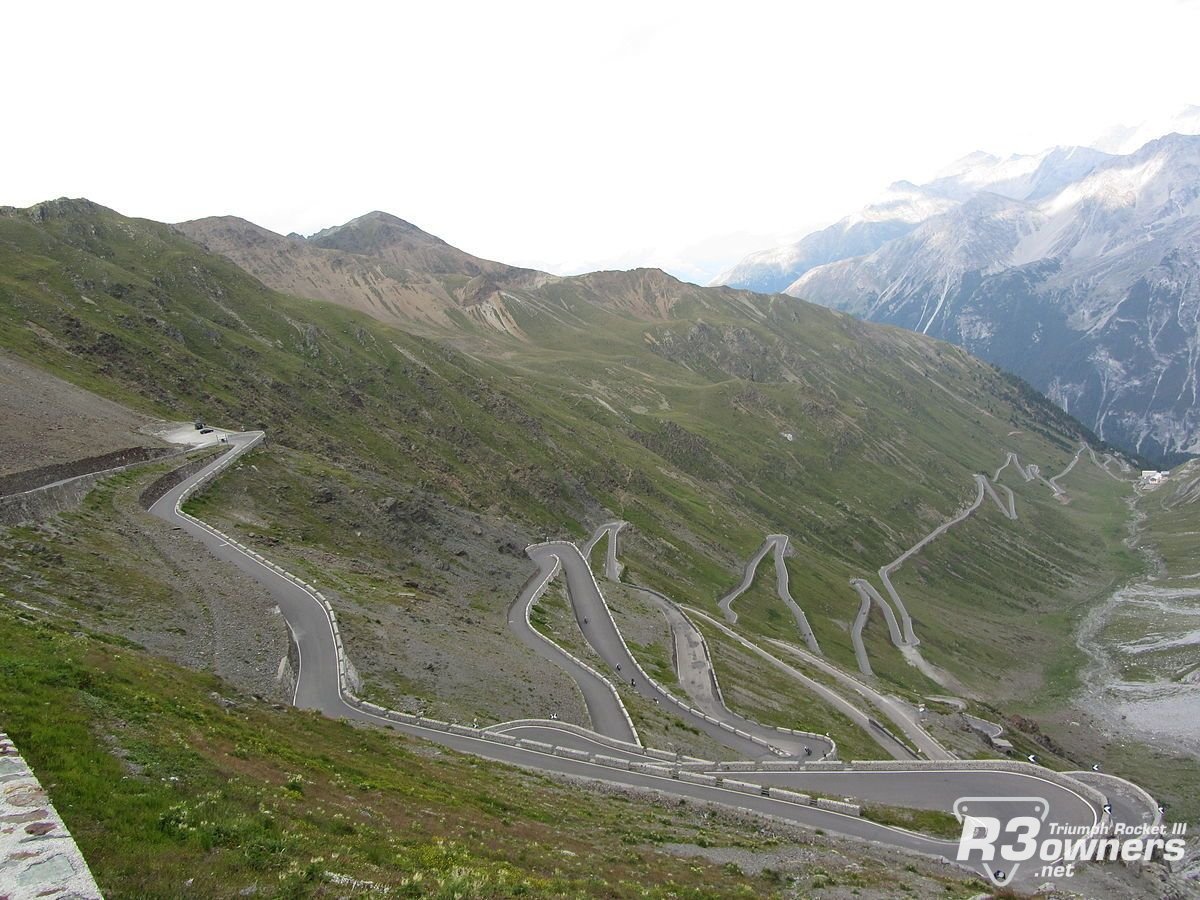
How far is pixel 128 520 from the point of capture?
53.1m

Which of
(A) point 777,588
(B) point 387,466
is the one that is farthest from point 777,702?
(A) point 777,588

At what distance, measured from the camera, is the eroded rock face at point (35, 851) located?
35.4ft

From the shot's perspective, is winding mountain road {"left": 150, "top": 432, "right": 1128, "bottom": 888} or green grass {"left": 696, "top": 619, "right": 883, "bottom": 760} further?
green grass {"left": 696, "top": 619, "right": 883, "bottom": 760}

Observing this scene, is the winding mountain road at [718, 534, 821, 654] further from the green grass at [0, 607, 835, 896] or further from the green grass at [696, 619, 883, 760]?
the green grass at [0, 607, 835, 896]

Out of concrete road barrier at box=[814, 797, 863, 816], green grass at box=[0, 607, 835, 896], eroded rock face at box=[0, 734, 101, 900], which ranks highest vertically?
eroded rock face at box=[0, 734, 101, 900]

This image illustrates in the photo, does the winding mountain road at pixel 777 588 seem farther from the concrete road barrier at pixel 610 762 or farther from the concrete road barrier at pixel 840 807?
the concrete road barrier at pixel 610 762

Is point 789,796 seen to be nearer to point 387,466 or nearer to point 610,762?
point 610,762

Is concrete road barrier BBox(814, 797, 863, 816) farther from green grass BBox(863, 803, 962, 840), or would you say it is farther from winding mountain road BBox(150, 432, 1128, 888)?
green grass BBox(863, 803, 962, 840)

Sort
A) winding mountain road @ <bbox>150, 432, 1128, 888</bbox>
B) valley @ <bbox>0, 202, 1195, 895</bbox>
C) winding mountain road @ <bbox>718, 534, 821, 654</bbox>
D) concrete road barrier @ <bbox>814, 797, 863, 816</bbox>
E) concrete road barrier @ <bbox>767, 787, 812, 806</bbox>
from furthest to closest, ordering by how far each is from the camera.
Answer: winding mountain road @ <bbox>718, 534, 821, 654</bbox>
concrete road barrier @ <bbox>767, 787, 812, 806</bbox>
concrete road barrier @ <bbox>814, 797, 863, 816</bbox>
winding mountain road @ <bbox>150, 432, 1128, 888</bbox>
valley @ <bbox>0, 202, 1195, 895</bbox>

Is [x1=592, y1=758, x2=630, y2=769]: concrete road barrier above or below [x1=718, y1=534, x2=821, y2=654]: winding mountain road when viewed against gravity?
above

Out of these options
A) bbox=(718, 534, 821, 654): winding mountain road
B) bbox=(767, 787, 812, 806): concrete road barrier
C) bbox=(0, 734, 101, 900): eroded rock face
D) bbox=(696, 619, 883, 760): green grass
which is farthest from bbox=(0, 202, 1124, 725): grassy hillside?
bbox=(0, 734, 101, 900): eroded rock face

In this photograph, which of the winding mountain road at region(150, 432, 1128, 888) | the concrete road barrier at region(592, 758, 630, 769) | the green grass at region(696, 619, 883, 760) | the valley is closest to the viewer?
the valley

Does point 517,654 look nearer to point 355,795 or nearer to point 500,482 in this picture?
point 355,795

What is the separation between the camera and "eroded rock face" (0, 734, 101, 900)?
10.8 m
